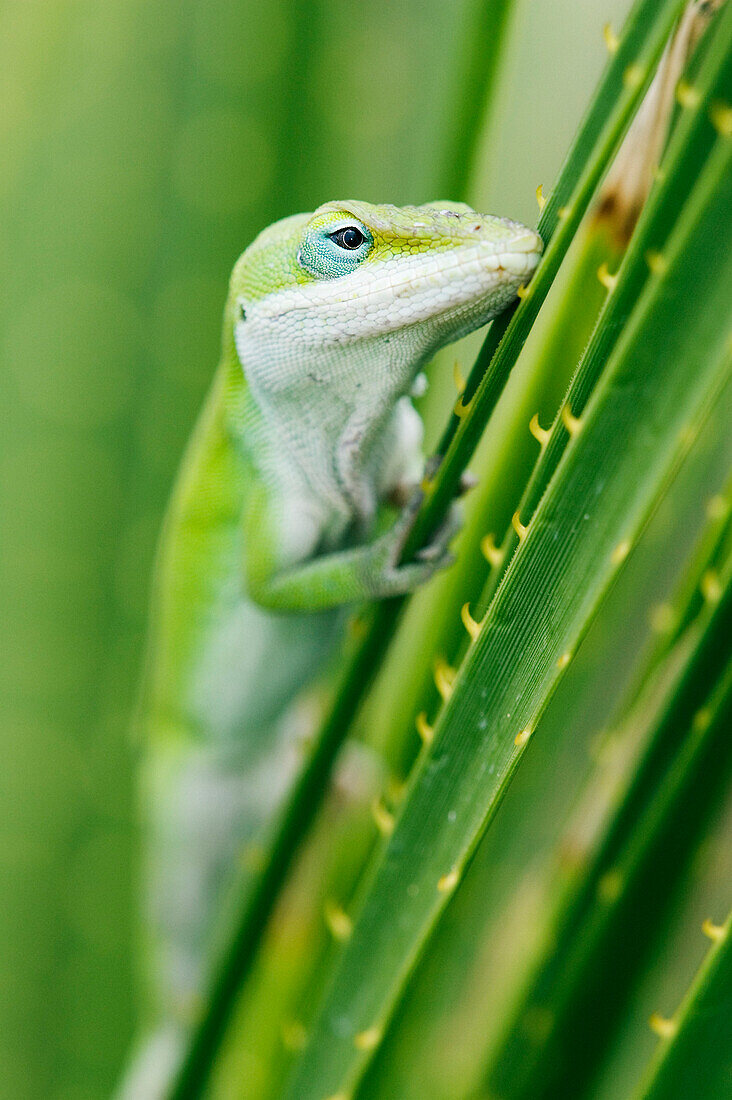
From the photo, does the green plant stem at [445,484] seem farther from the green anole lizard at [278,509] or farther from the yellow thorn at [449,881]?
the yellow thorn at [449,881]

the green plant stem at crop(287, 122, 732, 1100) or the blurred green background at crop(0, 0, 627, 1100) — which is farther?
the blurred green background at crop(0, 0, 627, 1100)

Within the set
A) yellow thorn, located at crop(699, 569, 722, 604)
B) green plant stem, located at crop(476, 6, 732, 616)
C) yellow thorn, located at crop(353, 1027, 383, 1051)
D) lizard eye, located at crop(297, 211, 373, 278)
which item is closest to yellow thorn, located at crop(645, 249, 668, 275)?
green plant stem, located at crop(476, 6, 732, 616)

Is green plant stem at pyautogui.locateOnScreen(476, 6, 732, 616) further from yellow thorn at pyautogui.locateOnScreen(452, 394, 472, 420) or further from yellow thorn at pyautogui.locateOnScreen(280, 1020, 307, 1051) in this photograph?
yellow thorn at pyautogui.locateOnScreen(280, 1020, 307, 1051)

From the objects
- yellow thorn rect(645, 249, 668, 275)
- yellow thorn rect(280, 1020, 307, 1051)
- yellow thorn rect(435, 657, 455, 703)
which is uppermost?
yellow thorn rect(645, 249, 668, 275)

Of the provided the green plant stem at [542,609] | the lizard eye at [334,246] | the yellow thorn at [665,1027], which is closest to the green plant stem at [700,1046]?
the yellow thorn at [665,1027]

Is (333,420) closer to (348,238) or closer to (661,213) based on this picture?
(348,238)

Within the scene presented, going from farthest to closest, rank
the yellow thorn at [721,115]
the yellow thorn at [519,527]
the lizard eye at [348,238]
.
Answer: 1. the lizard eye at [348,238]
2. the yellow thorn at [519,527]
3. the yellow thorn at [721,115]

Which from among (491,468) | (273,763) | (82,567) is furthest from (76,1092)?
(491,468)
